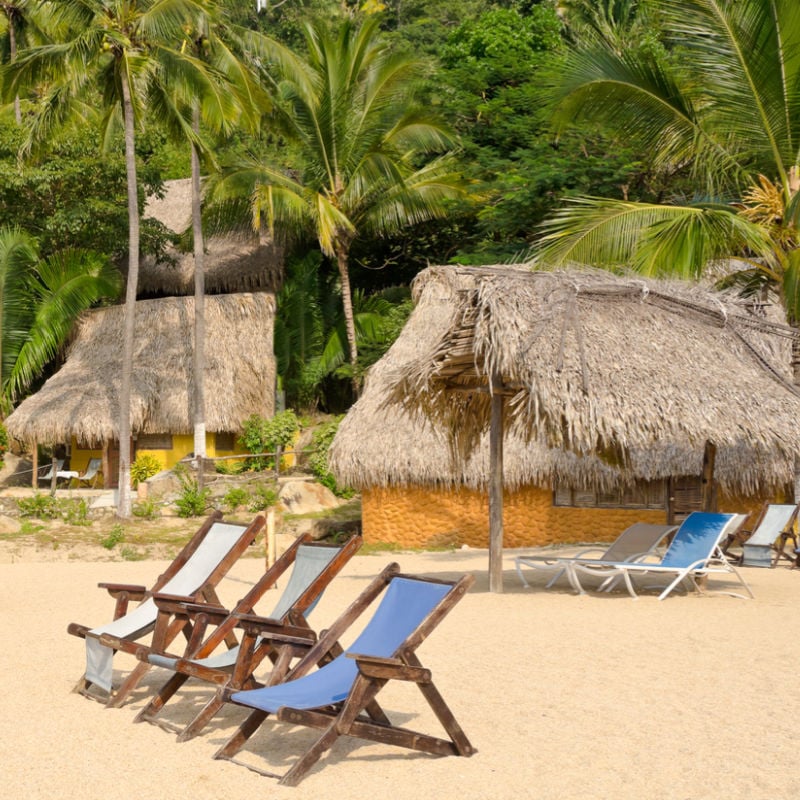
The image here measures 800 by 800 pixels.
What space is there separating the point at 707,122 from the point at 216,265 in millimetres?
13291

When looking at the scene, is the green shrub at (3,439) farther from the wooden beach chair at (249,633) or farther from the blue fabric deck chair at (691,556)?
the wooden beach chair at (249,633)

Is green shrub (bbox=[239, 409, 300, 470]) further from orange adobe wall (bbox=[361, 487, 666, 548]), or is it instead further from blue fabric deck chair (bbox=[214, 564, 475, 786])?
blue fabric deck chair (bbox=[214, 564, 475, 786])

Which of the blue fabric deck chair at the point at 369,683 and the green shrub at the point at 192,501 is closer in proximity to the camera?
the blue fabric deck chair at the point at 369,683

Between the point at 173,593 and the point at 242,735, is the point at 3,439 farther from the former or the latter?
the point at 242,735

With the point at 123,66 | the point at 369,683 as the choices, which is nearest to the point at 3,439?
the point at 123,66

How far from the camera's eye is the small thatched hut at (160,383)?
20.6m

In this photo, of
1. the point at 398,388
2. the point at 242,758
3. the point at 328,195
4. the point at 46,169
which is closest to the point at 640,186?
the point at 328,195

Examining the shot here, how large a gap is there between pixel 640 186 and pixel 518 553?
399 inches

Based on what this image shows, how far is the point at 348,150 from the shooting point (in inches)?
842

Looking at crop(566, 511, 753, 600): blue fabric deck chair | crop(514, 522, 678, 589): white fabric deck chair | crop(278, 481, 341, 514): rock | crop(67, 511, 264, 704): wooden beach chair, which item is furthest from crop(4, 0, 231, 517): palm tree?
crop(67, 511, 264, 704): wooden beach chair

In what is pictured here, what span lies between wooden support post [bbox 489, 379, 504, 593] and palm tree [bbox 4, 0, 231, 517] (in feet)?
28.9

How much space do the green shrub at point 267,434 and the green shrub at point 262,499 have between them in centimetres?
317

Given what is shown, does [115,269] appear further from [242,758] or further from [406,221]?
[242,758]

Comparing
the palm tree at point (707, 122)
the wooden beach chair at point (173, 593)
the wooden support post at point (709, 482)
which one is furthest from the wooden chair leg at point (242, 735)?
the palm tree at point (707, 122)
